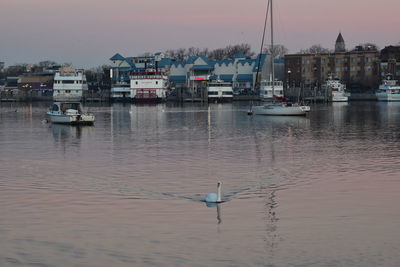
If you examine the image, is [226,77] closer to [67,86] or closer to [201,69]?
[201,69]

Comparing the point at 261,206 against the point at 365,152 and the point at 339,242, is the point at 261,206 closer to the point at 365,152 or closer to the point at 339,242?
the point at 339,242

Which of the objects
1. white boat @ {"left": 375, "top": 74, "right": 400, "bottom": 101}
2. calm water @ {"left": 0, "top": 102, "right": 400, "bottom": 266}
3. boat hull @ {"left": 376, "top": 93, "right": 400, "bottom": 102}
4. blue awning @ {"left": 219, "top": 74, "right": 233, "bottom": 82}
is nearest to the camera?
calm water @ {"left": 0, "top": 102, "right": 400, "bottom": 266}

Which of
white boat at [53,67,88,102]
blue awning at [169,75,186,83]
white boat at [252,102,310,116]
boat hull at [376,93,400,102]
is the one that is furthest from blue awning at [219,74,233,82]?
white boat at [252,102,310,116]

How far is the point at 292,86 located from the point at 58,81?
55.3 meters

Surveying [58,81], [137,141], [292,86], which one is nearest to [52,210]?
[137,141]

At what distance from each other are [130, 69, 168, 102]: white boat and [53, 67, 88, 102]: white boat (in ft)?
43.6

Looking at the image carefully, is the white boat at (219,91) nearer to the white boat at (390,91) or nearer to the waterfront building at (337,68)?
the waterfront building at (337,68)

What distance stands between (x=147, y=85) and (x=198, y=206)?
13086 cm

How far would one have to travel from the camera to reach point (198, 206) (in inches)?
889

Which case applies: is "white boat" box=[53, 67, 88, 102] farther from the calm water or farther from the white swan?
the white swan

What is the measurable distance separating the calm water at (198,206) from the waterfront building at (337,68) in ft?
432

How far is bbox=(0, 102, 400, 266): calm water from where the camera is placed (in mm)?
17000

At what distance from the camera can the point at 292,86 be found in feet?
568

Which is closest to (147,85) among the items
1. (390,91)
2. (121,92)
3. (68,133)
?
(121,92)
